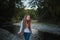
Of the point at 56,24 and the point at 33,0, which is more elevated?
the point at 33,0

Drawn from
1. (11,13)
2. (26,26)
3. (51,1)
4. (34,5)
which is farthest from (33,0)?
(26,26)

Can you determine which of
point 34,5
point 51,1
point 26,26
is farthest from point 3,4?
point 26,26

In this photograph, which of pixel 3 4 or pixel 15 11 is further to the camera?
pixel 15 11

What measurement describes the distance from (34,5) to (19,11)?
14.6 m

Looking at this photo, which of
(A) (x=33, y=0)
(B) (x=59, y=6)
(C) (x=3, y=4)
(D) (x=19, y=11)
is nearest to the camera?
(B) (x=59, y=6)

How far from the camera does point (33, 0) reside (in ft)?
91.0

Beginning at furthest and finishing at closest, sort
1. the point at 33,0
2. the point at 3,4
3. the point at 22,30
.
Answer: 1. the point at 3,4
2. the point at 33,0
3. the point at 22,30

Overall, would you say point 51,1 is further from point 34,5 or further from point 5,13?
point 5,13

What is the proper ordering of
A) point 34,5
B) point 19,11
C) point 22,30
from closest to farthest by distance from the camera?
point 22,30 → point 34,5 → point 19,11

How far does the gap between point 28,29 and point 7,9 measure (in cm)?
2850

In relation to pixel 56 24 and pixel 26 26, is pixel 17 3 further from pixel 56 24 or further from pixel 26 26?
pixel 26 26

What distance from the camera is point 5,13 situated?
36.6 metres

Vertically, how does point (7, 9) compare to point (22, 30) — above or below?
below

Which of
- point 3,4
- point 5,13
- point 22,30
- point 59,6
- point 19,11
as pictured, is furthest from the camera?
point 19,11
